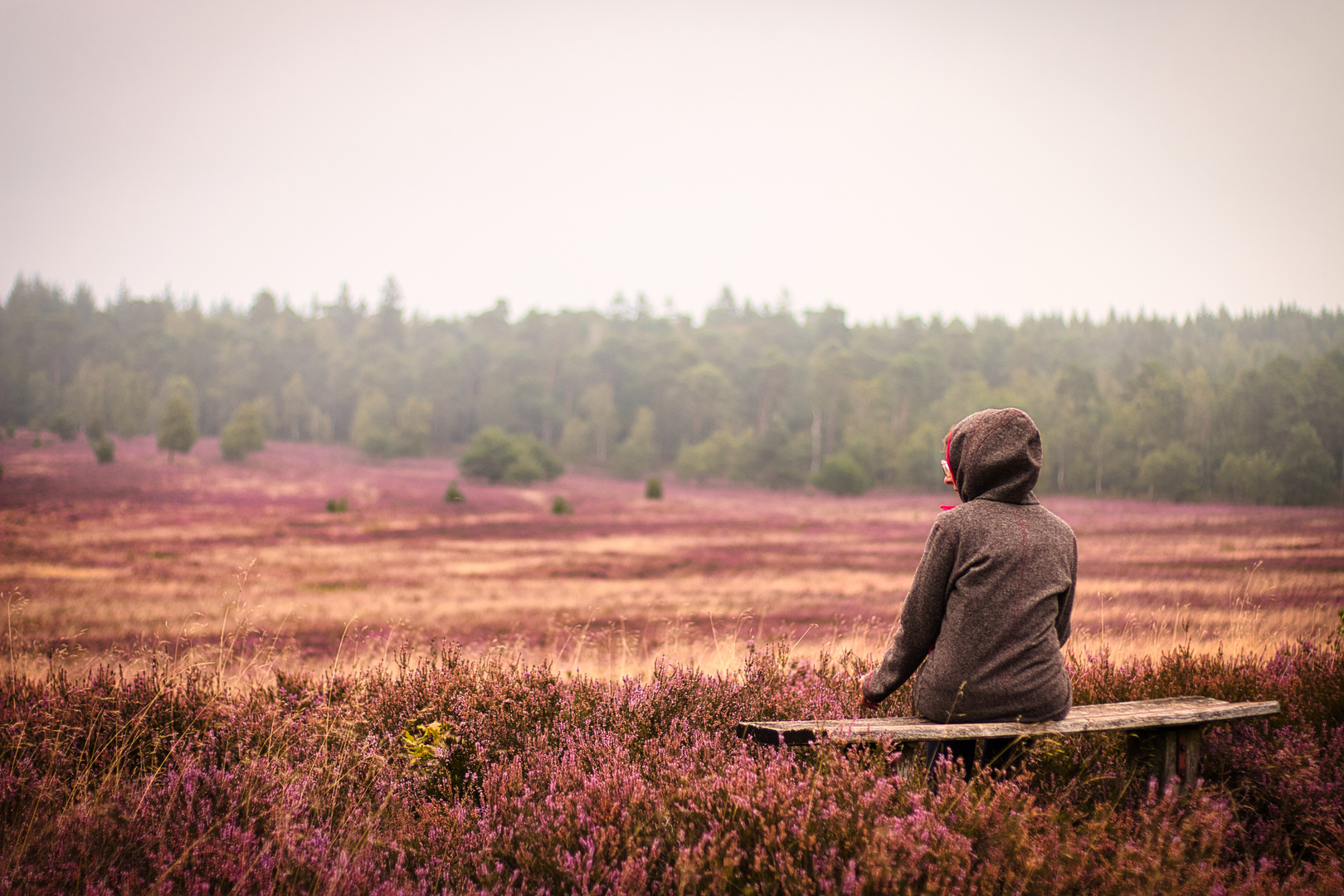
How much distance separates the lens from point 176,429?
4900 cm

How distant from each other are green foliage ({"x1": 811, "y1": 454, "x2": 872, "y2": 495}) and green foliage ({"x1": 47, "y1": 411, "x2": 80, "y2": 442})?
168 feet

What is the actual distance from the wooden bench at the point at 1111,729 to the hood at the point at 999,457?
2.92 feet

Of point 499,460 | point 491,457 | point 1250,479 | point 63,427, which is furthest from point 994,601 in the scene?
point 63,427

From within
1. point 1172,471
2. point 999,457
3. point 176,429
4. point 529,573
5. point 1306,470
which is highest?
point 176,429

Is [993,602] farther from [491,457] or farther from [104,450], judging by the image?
[491,457]

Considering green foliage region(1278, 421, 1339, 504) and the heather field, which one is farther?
green foliage region(1278, 421, 1339, 504)

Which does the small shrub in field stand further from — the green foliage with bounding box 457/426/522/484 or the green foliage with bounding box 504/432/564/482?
the green foliage with bounding box 504/432/564/482

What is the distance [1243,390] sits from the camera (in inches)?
925

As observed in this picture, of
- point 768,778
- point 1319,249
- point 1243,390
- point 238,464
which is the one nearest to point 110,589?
point 768,778

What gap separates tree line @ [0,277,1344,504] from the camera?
3309 cm

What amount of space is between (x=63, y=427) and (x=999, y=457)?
57.5 m

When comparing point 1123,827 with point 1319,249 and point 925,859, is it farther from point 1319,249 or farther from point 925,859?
point 1319,249

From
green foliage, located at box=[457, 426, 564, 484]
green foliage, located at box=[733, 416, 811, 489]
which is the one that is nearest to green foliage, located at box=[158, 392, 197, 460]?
green foliage, located at box=[457, 426, 564, 484]

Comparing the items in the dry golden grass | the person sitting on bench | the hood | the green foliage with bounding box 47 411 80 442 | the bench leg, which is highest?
the green foliage with bounding box 47 411 80 442
